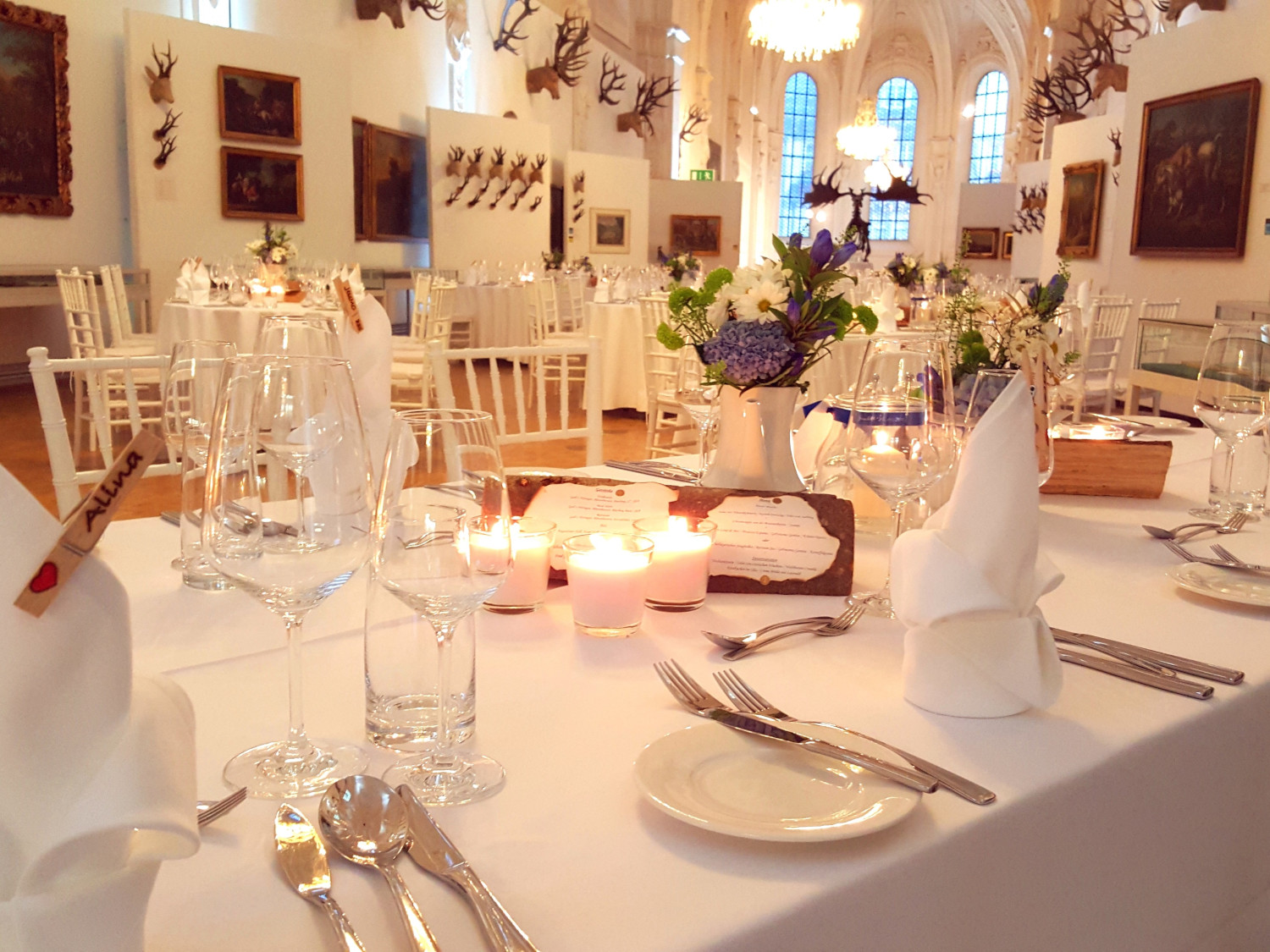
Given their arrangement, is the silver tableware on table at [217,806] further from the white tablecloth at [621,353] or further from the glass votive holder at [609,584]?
the white tablecloth at [621,353]

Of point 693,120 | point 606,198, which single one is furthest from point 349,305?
point 693,120

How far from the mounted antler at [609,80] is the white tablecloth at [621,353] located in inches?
314

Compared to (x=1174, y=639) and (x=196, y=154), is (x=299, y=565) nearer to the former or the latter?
(x=1174, y=639)

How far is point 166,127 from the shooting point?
816 cm

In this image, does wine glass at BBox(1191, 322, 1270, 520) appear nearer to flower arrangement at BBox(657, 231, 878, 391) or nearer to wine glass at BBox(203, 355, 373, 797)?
flower arrangement at BBox(657, 231, 878, 391)

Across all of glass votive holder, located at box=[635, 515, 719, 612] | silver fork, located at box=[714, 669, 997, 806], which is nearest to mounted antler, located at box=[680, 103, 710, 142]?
glass votive holder, located at box=[635, 515, 719, 612]


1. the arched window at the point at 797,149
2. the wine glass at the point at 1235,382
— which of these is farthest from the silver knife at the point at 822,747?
the arched window at the point at 797,149

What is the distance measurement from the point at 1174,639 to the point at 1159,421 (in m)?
1.49

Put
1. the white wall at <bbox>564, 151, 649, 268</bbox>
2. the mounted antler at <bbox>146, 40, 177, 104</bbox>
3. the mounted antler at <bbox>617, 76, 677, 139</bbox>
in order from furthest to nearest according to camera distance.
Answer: the mounted antler at <bbox>617, 76, 677, 139</bbox>
the white wall at <bbox>564, 151, 649, 268</bbox>
the mounted antler at <bbox>146, 40, 177, 104</bbox>

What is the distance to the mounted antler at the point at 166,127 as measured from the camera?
8.14m

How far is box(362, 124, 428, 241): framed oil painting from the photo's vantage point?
1030 cm

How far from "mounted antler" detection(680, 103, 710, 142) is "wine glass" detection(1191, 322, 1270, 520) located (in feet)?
52.0

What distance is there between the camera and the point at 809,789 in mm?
771

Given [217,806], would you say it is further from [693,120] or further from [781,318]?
[693,120]
